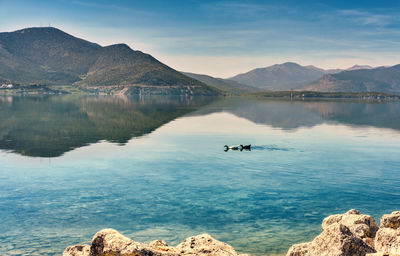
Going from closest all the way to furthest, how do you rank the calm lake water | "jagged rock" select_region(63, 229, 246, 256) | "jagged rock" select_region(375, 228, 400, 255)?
"jagged rock" select_region(63, 229, 246, 256)
"jagged rock" select_region(375, 228, 400, 255)
the calm lake water

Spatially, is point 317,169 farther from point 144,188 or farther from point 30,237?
point 30,237

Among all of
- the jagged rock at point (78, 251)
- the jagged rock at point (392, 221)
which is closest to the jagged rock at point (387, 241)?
the jagged rock at point (392, 221)

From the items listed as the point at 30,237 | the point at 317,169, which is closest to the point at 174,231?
the point at 30,237

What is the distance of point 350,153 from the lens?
177ft

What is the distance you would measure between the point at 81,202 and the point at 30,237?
22.2ft

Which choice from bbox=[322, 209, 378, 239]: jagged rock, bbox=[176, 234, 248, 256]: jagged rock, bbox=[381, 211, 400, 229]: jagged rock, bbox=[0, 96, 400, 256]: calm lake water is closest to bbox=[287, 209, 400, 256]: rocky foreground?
bbox=[322, 209, 378, 239]: jagged rock

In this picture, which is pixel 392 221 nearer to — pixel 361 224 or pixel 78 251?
pixel 361 224

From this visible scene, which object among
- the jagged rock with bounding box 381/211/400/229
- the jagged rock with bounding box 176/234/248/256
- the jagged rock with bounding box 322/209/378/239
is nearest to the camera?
the jagged rock with bounding box 176/234/248/256

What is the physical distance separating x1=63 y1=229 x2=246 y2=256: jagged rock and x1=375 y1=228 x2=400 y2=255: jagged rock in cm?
576

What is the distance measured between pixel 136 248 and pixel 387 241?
31.6ft

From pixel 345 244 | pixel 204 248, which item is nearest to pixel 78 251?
pixel 204 248

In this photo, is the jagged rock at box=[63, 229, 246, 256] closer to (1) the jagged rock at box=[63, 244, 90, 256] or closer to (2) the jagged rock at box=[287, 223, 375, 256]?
(1) the jagged rock at box=[63, 244, 90, 256]

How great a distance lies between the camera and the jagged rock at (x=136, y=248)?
1230 centimetres

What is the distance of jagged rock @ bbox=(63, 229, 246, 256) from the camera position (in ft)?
40.4
